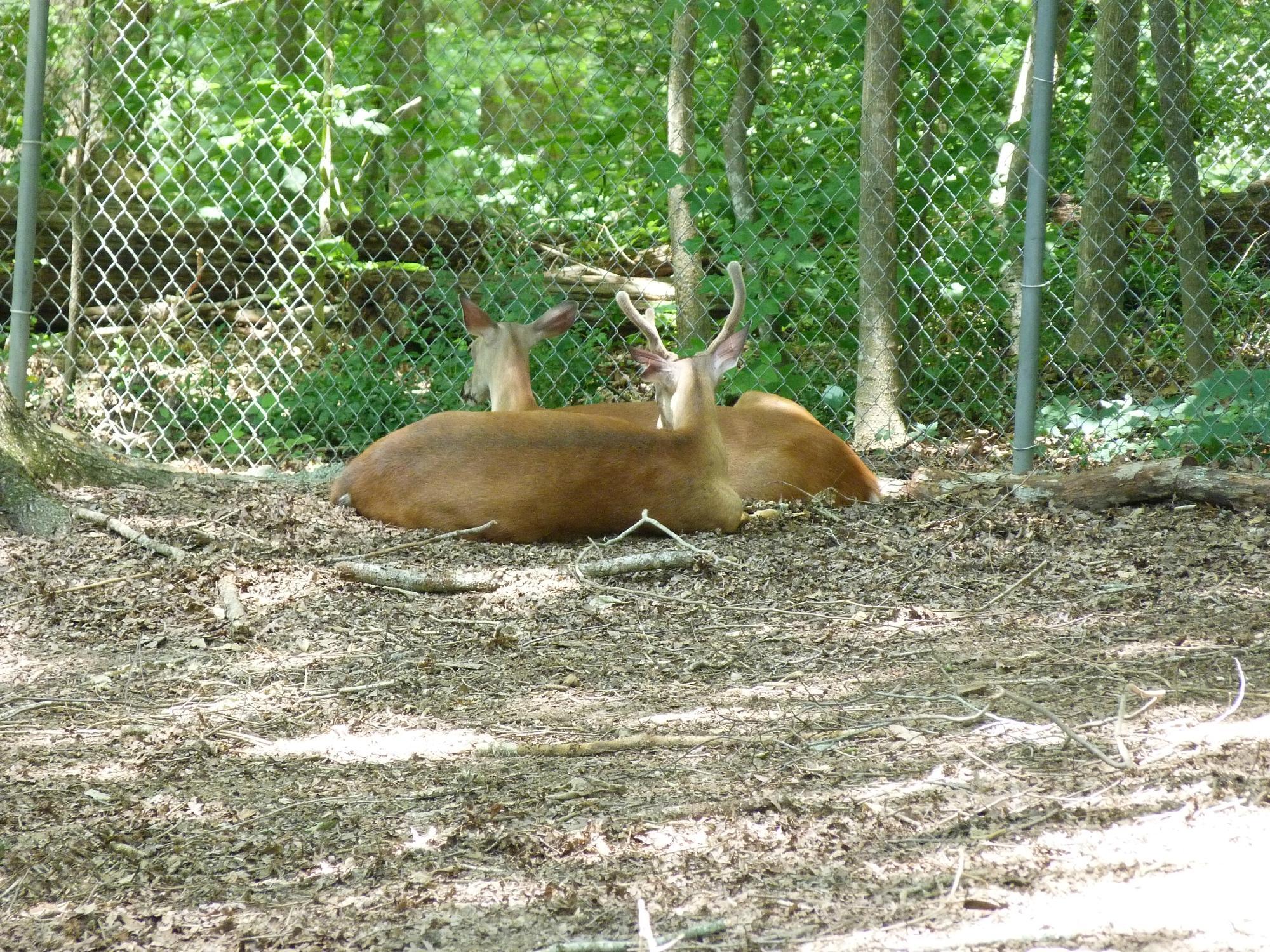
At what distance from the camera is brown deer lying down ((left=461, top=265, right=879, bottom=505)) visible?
214 inches

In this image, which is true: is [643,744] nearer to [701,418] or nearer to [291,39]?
[701,418]

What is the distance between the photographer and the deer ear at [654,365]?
555cm

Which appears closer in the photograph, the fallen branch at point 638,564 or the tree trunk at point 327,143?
the fallen branch at point 638,564

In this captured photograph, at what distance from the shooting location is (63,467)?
497cm

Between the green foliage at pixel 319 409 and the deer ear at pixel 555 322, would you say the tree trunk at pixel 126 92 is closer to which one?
the green foliage at pixel 319 409

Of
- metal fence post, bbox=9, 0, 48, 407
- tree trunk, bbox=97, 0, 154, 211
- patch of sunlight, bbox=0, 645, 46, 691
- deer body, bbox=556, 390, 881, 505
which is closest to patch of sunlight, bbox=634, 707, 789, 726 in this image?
patch of sunlight, bbox=0, 645, 46, 691

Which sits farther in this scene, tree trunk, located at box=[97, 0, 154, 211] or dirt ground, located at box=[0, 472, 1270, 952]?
tree trunk, located at box=[97, 0, 154, 211]

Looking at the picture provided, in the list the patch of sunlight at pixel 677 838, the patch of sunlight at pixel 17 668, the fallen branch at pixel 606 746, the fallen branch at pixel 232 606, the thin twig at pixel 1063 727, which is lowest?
the patch of sunlight at pixel 17 668

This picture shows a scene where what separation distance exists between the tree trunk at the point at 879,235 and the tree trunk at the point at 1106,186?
1.21 metres

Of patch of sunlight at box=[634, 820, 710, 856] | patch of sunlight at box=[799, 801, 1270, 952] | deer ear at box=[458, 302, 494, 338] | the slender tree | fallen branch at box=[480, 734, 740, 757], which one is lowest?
fallen branch at box=[480, 734, 740, 757]

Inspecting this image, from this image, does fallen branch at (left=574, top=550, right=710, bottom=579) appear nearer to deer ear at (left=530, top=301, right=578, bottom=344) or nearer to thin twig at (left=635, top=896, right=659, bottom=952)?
deer ear at (left=530, top=301, right=578, bottom=344)

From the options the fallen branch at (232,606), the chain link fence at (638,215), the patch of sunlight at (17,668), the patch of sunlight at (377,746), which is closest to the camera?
the patch of sunlight at (377,746)

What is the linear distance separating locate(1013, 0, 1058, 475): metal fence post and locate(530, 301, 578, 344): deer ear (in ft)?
6.57

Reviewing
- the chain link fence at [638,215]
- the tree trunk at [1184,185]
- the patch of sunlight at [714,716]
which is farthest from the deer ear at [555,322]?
the patch of sunlight at [714,716]
